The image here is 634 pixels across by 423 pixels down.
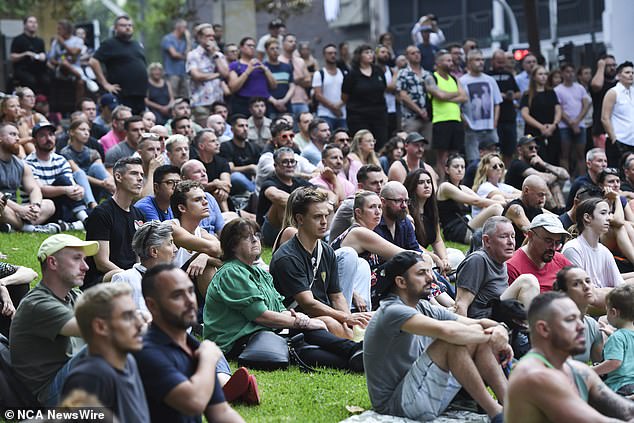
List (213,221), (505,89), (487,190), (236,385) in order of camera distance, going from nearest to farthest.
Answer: (236,385) → (213,221) → (487,190) → (505,89)

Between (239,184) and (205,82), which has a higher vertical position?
(205,82)

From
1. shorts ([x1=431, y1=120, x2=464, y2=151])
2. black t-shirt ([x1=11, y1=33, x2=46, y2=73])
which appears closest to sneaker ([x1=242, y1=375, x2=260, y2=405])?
shorts ([x1=431, y1=120, x2=464, y2=151])

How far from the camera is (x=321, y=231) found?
27.7ft

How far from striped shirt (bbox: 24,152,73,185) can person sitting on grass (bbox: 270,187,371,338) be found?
4568 millimetres

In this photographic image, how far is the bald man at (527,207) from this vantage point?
10711 millimetres

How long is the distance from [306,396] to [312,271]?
1.49 meters

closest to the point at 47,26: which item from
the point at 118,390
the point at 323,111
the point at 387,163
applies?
the point at 323,111

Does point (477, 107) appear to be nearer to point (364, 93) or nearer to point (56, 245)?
point (364, 93)

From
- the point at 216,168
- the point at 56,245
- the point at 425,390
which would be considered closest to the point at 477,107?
the point at 216,168

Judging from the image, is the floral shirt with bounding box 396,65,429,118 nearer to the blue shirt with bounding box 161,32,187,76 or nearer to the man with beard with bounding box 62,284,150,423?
the blue shirt with bounding box 161,32,187,76

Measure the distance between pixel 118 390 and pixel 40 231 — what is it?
24.1 feet

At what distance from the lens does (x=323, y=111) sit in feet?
52.9

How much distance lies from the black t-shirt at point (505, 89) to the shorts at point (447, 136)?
1.58 metres

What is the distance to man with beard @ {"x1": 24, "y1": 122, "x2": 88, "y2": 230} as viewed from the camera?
12125 mm
